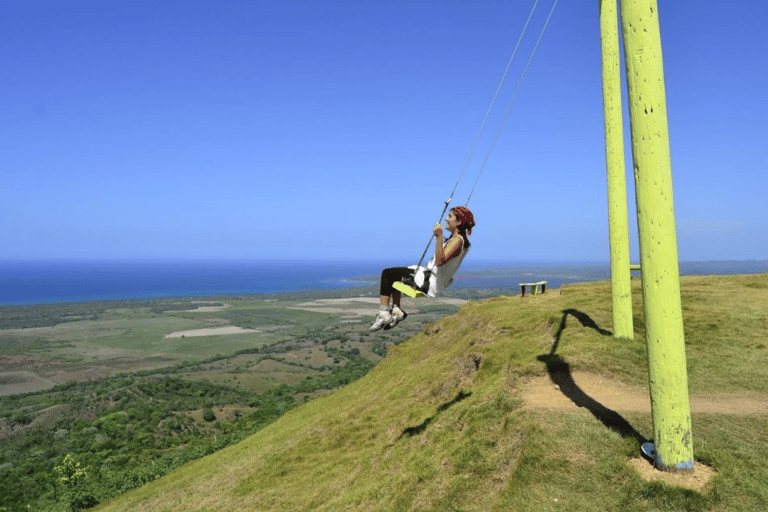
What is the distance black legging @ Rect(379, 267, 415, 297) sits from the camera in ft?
35.7

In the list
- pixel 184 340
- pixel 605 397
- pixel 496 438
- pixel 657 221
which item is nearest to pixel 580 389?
pixel 605 397

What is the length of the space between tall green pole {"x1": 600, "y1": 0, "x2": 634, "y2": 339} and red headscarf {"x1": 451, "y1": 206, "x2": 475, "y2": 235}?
6.61 m

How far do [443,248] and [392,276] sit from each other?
1499mm

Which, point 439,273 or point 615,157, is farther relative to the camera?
point 615,157

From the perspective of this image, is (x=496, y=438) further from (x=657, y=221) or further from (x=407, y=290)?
(x=657, y=221)

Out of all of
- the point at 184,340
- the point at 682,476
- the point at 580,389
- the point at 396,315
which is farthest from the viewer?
the point at 184,340

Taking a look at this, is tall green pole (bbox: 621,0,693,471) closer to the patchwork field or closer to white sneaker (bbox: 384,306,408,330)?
white sneaker (bbox: 384,306,408,330)

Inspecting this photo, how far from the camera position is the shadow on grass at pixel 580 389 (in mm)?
9309

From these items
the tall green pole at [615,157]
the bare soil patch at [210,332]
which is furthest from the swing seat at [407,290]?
the bare soil patch at [210,332]

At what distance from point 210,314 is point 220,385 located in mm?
109887

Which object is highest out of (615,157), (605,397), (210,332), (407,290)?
(615,157)

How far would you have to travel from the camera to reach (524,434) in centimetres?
977

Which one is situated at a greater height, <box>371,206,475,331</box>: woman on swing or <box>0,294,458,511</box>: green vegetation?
<box>371,206,475,331</box>: woman on swing

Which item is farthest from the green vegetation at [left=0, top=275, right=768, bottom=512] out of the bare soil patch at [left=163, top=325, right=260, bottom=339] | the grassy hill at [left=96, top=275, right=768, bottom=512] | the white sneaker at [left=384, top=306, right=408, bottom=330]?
the bare soil patch at [left=163, top=325, right=260, bottom=339]
